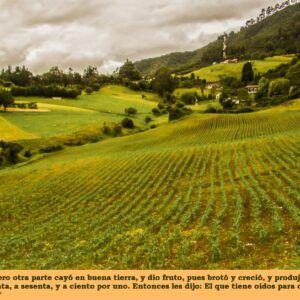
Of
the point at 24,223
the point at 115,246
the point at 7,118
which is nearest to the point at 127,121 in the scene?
the point at 7,118

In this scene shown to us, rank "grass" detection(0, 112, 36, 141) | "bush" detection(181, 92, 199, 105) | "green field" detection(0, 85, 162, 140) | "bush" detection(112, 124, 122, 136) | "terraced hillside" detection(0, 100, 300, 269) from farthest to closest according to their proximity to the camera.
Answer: "bush" detection(181, 92, 199, 105), "bush" detection(112, 124, 122, 136), "green field" detection(0, 85, 162, 140), "grass" detection(0, 112, 36, 141), "terraced hillside" detection(0, 100, 300, 269)

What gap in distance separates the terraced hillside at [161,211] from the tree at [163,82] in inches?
5301

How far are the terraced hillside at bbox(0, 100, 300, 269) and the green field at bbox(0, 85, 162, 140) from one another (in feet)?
161

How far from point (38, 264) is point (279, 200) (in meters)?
13.8

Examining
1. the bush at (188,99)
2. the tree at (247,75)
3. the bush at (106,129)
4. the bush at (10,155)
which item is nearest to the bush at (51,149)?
the bush at (10,155)

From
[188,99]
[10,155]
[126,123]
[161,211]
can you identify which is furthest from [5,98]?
[161,211]

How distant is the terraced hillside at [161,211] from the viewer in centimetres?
1625

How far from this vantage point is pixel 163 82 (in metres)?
178

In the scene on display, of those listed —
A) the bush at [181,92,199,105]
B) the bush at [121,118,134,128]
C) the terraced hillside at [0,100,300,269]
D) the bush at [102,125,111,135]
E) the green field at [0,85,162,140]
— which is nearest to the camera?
the terraced hillside at [0,100,300,269]

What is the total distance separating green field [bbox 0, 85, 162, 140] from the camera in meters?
92.5

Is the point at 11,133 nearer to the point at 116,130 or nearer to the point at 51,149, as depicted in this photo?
the point at 51,149

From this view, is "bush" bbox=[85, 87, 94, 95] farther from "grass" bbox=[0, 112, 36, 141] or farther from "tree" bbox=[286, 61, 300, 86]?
"tree" bbox=[286, 61, 300, 86]

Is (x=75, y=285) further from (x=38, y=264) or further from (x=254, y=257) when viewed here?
(x=254, y=257)

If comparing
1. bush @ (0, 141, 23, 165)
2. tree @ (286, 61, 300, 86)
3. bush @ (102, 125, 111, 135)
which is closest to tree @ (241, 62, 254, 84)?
tree @ (286, 61, 300, 86)
